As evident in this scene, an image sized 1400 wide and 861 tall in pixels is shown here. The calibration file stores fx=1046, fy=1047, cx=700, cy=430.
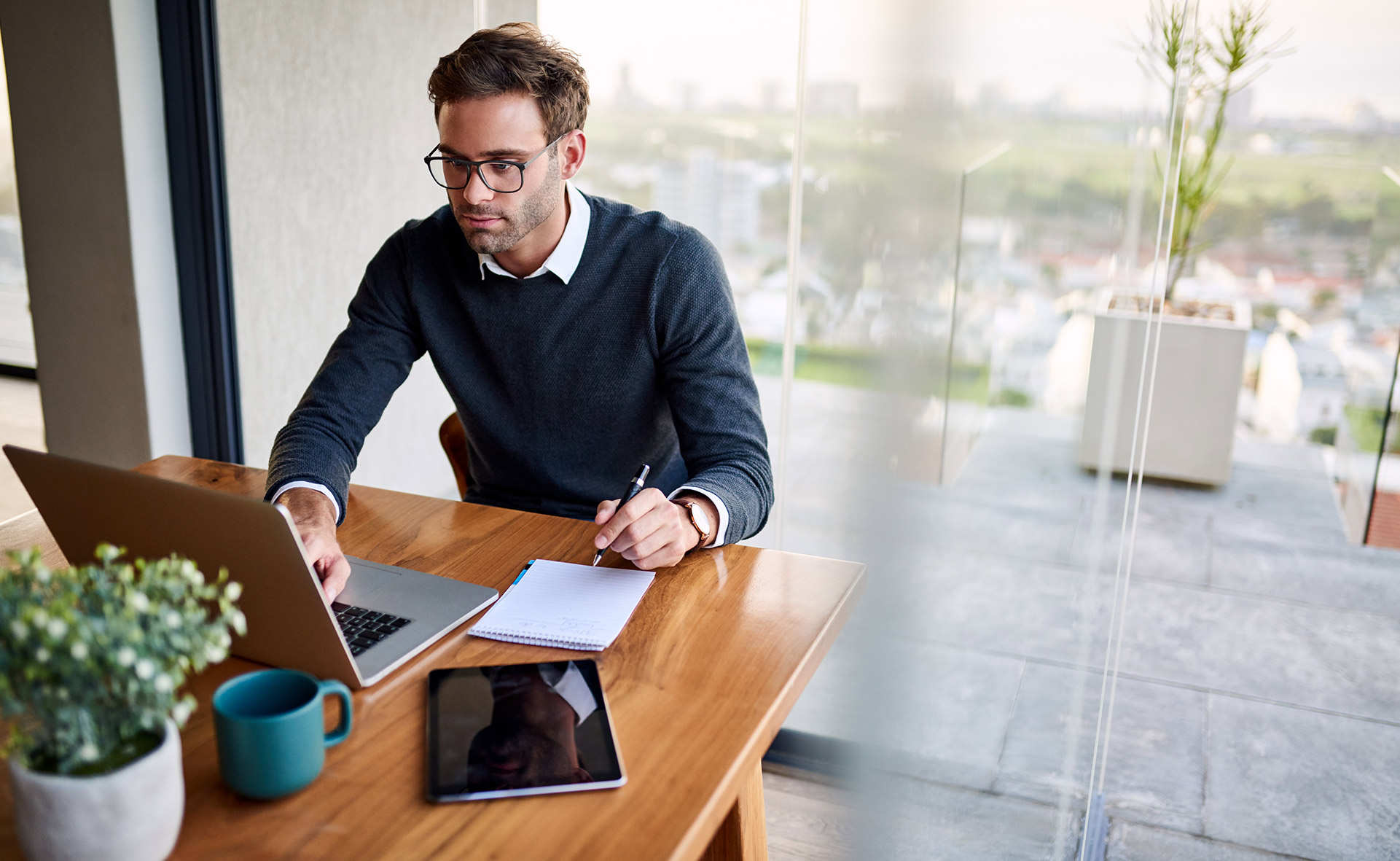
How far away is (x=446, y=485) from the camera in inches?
126

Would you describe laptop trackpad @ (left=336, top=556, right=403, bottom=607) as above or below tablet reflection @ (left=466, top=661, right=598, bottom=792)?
below

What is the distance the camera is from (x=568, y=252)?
1.62 metres

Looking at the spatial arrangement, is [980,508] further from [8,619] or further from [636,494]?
[8,619]

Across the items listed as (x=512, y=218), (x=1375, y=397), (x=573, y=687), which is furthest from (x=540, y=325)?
(x=1375, y=397)

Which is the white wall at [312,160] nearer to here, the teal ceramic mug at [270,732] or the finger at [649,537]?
the finger at [649,537]

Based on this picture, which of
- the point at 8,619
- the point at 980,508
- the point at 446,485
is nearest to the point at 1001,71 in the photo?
the point at 980,508

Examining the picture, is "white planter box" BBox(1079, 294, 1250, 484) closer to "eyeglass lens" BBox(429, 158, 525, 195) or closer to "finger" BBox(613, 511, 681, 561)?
"eyeglass lens" BBox(429, 158, 525, 195)

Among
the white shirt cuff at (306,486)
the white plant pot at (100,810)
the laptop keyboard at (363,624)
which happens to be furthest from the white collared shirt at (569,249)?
the white plant pot at (100,810)

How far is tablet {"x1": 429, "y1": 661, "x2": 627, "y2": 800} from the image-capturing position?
83 cm

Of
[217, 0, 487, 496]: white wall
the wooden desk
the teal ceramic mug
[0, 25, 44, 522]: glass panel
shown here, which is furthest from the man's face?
[0, 25, 44, 522]: glass panel

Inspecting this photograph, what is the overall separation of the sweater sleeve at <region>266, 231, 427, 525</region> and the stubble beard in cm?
19

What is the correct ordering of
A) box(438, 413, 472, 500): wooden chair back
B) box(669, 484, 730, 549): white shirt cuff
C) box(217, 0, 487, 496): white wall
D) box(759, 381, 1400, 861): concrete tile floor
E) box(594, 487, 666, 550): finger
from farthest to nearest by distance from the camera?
box(217, 0, 487, 496): white wall, box(438, 413, 472, 500): wooden chair back, box(759, 381, 1400, 861): concrete tile floor, box(669, 484, 730, 549): white shirt cuff, box(594, 487, 666, 550): finger

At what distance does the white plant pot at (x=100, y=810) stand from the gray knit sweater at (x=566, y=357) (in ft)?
2.73

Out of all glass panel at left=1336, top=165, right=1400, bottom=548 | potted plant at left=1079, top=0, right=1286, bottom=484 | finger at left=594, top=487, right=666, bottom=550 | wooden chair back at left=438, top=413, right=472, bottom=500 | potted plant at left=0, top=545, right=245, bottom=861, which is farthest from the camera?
glass panel at left=1336, top=165, right=1400, bottom=548
